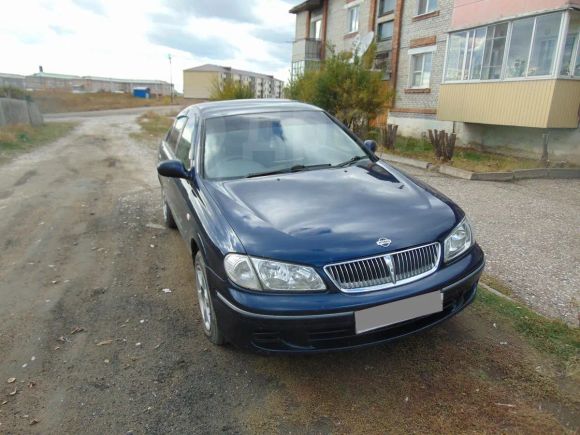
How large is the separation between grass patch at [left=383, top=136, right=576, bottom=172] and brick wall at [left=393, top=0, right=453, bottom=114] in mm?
3178

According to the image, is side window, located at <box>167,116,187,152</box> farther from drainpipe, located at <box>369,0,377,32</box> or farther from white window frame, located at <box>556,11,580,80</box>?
drainpipe, located at <box>369,0,377,32</box>

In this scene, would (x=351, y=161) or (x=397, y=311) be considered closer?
(x=397, y=311)

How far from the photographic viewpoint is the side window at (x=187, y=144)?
360cm

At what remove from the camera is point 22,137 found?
1449 centimetres

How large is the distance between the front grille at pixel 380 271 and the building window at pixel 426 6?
52.9 ft

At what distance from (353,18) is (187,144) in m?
20.3

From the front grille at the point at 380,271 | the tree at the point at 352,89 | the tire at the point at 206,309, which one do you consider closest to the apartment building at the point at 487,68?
the tree at the point at 352,89

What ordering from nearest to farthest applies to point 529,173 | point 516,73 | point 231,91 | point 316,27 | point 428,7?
point 529,173 → point 516,73 → point 428,7 → point 231,91 → point 316,27

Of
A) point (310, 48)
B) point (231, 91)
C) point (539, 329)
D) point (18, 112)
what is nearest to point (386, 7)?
point (310, 48)

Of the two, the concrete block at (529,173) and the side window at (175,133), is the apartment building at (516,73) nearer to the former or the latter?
the concrete block at (529,173)

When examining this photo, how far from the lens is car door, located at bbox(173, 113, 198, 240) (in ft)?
10.5

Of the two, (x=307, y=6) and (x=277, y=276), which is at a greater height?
(x=307, y=6)

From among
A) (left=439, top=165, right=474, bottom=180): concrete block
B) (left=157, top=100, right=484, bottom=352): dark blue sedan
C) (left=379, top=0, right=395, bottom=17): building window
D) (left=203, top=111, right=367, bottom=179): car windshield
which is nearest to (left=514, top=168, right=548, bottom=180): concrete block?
(left=439, top=165, right=474, bottom=180): concrete block

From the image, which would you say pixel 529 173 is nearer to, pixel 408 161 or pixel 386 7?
pixel 408 161
